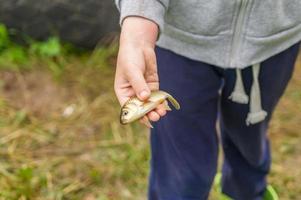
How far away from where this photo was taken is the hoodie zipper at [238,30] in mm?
1004

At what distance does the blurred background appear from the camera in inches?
68.2

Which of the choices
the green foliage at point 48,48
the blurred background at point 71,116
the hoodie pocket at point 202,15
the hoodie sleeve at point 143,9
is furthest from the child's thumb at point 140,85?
the green foliage at point 48,48

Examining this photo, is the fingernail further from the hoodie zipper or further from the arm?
the hoodie zipper

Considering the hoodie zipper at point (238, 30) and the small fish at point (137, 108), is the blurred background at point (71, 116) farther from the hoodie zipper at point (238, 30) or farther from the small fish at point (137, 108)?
the small fish at point (137, 108)

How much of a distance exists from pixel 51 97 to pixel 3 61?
0.89ft

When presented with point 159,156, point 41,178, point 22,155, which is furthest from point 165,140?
point 22,155

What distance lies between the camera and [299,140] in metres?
1.90

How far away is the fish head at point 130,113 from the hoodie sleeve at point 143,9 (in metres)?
0.16

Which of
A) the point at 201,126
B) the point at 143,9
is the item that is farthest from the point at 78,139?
the point at 143,9

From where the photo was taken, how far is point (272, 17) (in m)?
1.03

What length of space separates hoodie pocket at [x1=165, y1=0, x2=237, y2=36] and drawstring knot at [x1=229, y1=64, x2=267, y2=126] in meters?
0.13

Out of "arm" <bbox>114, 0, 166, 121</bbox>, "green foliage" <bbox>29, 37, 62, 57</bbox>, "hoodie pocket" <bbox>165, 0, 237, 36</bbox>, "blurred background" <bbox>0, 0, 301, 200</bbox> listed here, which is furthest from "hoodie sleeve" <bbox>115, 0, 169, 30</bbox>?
"green foliage" <bbox>29, 37, 62, 57</bbox>

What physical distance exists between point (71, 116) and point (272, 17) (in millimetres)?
1081

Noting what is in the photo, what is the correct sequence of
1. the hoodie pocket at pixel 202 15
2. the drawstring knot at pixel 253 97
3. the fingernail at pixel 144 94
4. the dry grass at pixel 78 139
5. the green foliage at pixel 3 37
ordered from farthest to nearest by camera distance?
the green foliage at pixel 3 37, the dry grass at pixel 78 139, the drawstring knot at pixel 253 97, the hoodie pocket at pixel 202 15, the fingernail at pixel 144 94
